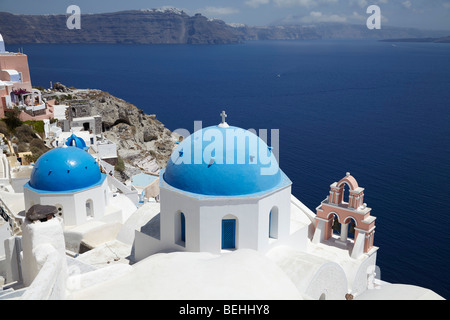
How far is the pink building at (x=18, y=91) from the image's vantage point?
36812 mm

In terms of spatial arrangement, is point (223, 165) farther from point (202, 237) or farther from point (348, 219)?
point (348, 219)

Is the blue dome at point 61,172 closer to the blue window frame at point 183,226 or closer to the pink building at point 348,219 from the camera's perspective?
the blue window frame at point 183,226

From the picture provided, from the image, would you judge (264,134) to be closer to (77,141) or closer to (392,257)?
(392,257)

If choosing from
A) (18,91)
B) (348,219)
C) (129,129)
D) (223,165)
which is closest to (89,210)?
(223,165)

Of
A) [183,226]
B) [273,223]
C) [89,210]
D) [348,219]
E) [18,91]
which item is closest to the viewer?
[183,226]

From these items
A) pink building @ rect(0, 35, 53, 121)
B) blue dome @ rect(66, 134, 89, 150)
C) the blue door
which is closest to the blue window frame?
the blue door

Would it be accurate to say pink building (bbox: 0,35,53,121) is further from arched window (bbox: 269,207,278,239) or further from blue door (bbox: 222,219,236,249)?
arched window (bbox: 269,207,278,239)

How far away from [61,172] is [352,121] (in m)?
51.4

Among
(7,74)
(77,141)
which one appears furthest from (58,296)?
(7,74)

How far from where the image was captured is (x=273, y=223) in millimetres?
13375

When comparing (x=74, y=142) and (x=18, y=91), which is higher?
(x=18, y=91)

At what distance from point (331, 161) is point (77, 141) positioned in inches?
1135

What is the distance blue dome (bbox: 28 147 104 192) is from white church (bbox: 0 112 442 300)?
0.14 feet
